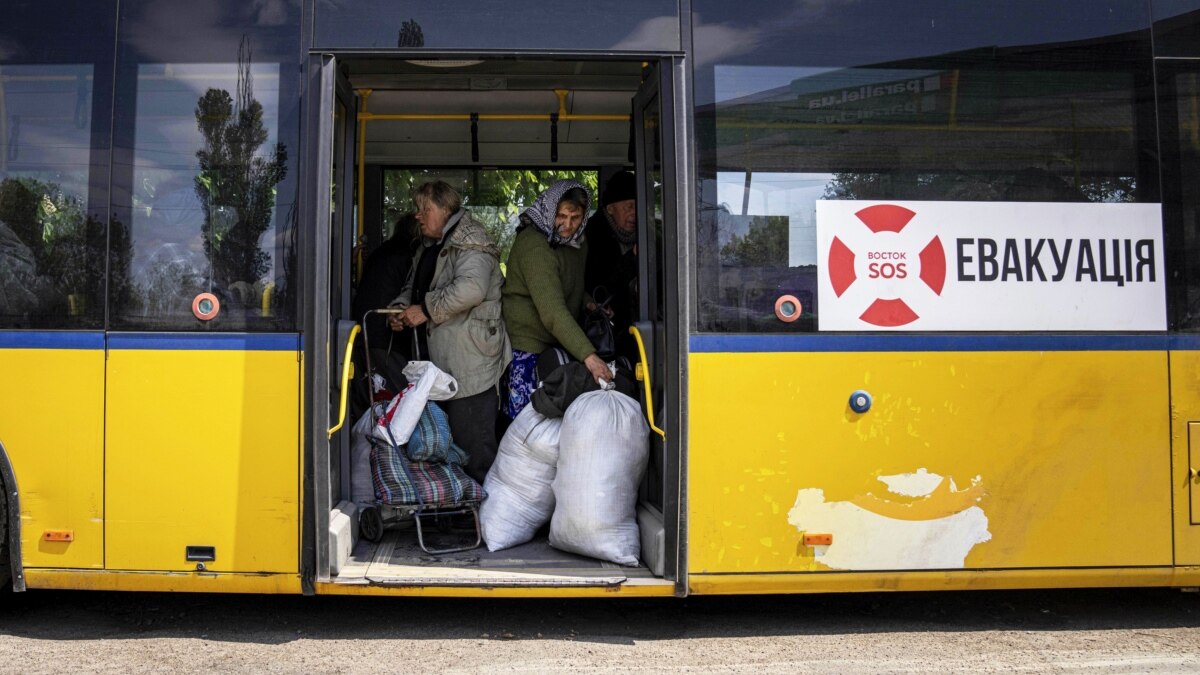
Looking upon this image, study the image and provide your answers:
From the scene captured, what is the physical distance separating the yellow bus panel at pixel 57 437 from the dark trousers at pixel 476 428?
1640 millimetres

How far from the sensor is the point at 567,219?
5043mm

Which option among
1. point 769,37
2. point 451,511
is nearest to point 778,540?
point 451,511

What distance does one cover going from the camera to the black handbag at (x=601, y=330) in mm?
4984

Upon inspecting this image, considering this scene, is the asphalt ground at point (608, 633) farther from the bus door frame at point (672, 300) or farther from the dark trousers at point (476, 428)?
the dark trousers at point (476, 428)

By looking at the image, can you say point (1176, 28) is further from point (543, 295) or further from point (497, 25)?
point (543, 295)

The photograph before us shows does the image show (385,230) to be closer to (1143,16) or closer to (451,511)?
(451,511)

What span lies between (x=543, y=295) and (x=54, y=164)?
216cm

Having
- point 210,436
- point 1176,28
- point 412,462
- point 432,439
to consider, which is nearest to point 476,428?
point 432,439

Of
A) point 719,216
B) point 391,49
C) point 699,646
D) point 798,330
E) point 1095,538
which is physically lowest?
point 699,646

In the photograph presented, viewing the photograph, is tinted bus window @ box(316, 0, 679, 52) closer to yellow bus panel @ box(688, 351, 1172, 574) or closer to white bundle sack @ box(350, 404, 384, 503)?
yellow bus panel @ box(688, 351, 1172, 574)

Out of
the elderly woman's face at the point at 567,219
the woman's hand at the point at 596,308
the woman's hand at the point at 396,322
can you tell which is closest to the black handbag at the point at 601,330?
the woman's hand at the point at 596,308

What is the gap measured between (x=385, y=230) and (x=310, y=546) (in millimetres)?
2567

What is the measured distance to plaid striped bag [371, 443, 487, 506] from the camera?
15.4ft

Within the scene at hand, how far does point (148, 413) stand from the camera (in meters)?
4.05
